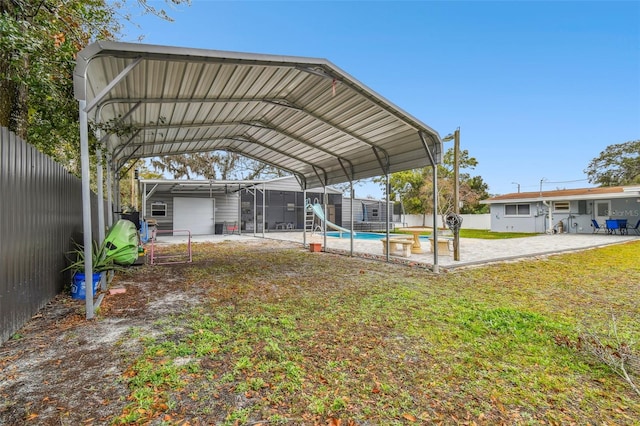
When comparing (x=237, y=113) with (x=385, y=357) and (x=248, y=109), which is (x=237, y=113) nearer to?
(x=248, y=109)

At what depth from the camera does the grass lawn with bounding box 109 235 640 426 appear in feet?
5.99

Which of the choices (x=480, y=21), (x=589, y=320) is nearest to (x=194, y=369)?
(x=589, y=320)

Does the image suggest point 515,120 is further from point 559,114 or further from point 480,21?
point 480,21

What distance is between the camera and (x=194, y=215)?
17.5m

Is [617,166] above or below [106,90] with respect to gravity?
above

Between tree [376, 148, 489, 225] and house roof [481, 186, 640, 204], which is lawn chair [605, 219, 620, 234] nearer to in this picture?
house roof [481, 186, 640, 204]

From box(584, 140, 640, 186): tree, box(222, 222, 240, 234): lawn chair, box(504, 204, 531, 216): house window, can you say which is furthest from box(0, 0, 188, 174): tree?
box(584, 140, 640, 186): tree

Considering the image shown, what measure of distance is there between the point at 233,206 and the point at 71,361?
658 inches

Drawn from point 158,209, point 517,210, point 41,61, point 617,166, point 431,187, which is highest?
point 617,166

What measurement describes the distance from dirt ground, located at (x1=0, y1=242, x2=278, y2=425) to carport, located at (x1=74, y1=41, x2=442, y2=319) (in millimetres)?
426

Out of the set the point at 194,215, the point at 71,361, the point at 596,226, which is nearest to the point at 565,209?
the point at 596,226

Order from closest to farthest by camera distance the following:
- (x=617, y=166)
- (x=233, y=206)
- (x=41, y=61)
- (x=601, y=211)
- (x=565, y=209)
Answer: (x=41, y=61) < (x=601, y=211) < (x=565, y=209) < (x=233, y=206) < (x=617, y=166)

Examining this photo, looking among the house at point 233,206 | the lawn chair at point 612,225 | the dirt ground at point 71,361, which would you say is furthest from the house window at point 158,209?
the lawn chair at point 612,225

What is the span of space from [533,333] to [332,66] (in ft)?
13.6
